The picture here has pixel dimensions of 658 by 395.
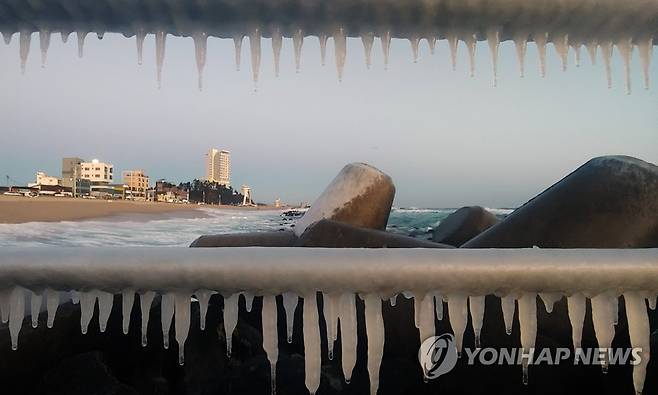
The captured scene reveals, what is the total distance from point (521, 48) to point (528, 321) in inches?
39.4

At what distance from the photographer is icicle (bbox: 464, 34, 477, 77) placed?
174cm

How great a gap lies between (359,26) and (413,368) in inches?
65.0

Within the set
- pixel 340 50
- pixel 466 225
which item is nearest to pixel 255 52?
pixel 340 50

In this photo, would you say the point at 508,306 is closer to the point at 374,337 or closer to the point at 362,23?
the point at 374,337

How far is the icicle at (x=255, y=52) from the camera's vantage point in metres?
1.73

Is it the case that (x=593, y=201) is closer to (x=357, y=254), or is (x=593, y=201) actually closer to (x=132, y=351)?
(x=357, y=254)

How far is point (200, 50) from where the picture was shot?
1758mm

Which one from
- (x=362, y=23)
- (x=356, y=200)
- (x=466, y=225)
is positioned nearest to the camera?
(x=362, y=23)

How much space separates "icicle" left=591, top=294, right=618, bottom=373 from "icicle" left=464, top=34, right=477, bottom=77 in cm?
92

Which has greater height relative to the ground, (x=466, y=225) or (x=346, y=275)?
(x=346, y=275)

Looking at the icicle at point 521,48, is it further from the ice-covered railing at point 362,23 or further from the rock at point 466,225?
the rock at point 466,225

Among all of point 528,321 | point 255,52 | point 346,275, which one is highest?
point 255,52

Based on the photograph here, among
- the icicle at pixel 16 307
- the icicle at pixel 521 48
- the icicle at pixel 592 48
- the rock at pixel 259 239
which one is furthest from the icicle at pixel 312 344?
the rock at pixel 259 239

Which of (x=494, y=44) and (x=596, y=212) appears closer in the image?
(x=494, y=44)
